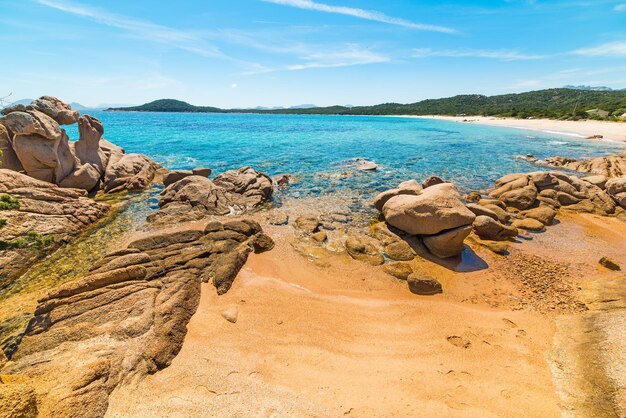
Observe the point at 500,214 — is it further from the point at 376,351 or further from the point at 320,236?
the point at 376,351

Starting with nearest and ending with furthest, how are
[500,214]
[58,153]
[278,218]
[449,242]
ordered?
[449,242]
[500,214]
[278,218]
[58,153]

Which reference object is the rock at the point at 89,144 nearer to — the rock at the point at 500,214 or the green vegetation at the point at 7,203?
the green vegetation at the point at 7,203

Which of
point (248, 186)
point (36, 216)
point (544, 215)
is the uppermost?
point (248, 186)

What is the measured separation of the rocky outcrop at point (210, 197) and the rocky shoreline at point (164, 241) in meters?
0.09

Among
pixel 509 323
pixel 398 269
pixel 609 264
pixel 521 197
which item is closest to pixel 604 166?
pixel 521 197

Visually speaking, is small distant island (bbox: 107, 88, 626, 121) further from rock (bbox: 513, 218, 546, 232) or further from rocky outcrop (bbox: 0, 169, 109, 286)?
rocky outcrop (bbox: 0, 169, 109, 286)

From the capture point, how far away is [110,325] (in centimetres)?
677

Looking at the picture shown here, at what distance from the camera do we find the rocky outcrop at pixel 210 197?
14676 mm

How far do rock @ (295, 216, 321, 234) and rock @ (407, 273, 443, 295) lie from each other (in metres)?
5.53

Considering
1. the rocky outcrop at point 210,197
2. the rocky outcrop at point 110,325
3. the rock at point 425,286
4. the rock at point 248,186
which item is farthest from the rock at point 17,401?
the rock at point 248,186

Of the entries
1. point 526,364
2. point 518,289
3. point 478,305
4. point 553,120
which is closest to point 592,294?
point 518,289

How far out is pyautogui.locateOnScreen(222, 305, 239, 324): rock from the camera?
25.3 ft

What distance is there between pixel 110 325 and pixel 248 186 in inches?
484

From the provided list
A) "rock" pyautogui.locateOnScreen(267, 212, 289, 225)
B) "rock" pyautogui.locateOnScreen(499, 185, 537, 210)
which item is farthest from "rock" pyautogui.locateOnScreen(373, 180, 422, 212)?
"rock" pyautogui.locateOnScreen(499, 185, 537, 210)
